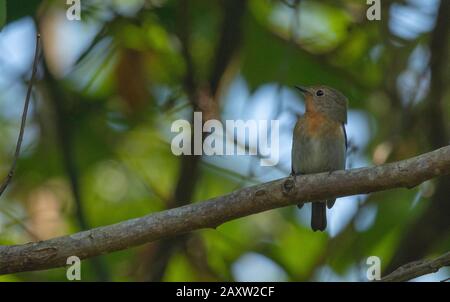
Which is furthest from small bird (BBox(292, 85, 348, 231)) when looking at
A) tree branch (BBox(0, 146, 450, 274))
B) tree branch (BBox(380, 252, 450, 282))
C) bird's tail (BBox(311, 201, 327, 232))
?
tree branch (BBox(380, 252, 450, 282))

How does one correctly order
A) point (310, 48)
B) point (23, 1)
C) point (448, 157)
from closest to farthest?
point (448, 157) → point (23, 1) → point (310, 48)

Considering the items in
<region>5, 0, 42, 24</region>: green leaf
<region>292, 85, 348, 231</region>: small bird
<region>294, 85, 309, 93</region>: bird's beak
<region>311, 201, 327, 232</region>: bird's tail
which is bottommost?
<region>311, 201, 327, 232</region>: bird's tail

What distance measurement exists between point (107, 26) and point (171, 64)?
0.87 metres

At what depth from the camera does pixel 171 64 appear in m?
8.33

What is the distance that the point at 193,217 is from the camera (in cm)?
509

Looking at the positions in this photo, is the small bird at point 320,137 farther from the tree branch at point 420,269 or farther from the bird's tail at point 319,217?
the tree branch at point 420,269

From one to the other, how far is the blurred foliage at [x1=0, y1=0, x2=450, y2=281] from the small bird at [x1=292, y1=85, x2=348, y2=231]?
19 cm

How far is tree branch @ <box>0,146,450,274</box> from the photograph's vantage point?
16.5ft

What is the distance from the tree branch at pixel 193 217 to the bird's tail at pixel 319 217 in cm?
234

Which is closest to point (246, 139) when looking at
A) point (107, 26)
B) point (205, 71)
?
point (205, 71)

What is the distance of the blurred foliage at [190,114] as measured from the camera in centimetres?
741

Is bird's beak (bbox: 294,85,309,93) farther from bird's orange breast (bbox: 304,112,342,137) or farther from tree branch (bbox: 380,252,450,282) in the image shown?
tree branch (bbox: 380,252,450,282)

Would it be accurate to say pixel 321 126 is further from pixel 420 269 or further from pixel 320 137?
pixel 420 269
